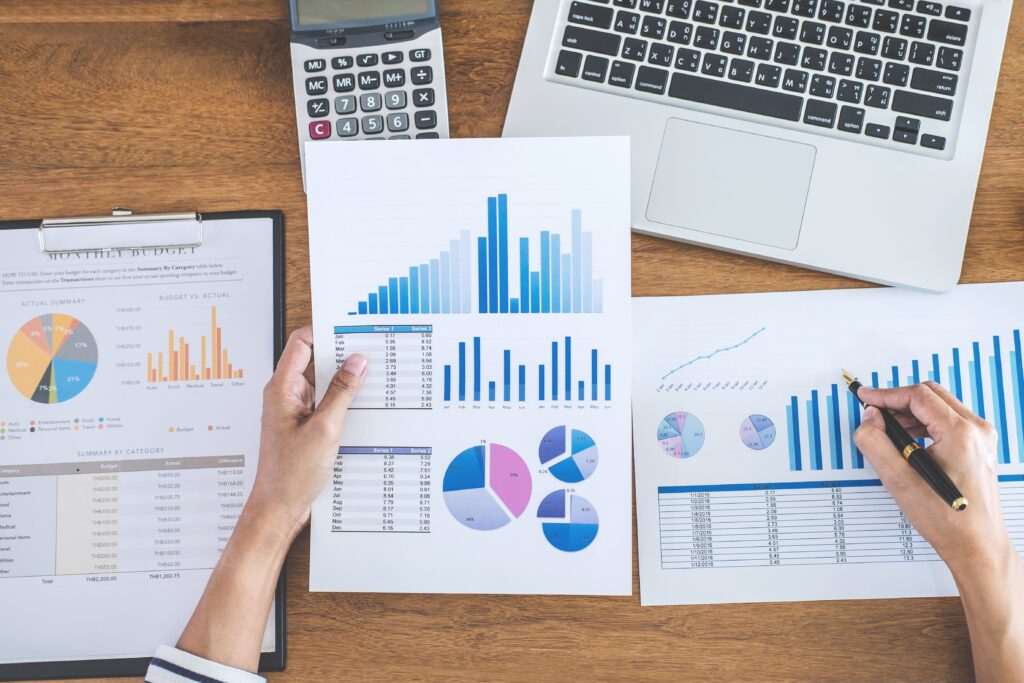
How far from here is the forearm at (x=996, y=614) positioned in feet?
2.13

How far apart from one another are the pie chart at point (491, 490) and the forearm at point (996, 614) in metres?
0.40

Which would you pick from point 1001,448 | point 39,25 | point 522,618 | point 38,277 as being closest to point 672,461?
point 522,618

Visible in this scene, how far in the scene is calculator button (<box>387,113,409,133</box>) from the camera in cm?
71

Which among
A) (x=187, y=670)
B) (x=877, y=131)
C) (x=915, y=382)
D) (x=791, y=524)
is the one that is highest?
(x=877, y=131)

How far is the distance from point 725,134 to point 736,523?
0.37 metres

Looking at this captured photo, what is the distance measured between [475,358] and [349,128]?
0.25 m

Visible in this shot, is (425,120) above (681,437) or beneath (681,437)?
above

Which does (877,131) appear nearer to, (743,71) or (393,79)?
(743,71)

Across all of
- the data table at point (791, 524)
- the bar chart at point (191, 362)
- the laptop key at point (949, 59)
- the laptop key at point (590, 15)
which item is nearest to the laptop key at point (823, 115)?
the laptop key at point (949, 59)

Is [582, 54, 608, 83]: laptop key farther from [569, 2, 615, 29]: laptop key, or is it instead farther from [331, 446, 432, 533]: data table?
[331, 446, 432, 533]: data table

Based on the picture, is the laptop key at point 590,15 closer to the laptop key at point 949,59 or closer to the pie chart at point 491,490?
the laptop key at point 949,59

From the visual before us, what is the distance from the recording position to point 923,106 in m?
0.70

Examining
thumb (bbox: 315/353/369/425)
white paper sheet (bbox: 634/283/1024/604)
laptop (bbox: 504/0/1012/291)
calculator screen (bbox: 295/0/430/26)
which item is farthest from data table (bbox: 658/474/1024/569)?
→ calculator screen (bbox: 295/0/430/26)

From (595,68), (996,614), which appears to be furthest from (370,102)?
(996,614)
